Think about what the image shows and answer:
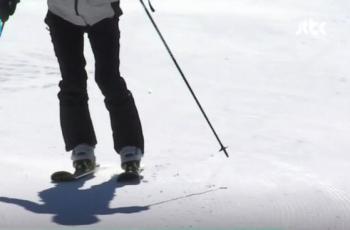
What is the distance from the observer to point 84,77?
4.46 m

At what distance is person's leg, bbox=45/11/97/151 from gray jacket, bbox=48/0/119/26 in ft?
0.16

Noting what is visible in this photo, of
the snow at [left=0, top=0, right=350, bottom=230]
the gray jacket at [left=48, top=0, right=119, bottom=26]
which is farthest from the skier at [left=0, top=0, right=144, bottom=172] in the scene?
the snow at [left=0, top=0, right=350, bottom=230]

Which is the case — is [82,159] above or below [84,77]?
below

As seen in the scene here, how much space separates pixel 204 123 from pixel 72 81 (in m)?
1.33

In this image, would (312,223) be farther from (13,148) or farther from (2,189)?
(13,148)

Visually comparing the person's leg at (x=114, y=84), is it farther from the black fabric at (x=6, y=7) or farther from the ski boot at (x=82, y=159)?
the black fabric at (x=6, y=7)

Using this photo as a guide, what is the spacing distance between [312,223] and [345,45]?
169 inches

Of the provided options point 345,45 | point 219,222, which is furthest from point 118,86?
point 345,45

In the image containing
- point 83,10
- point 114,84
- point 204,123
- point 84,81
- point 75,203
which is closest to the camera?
point 75,203

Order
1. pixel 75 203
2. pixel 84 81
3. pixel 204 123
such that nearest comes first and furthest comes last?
pixel 75 203 < pixel 84 81 < pixel 204 123

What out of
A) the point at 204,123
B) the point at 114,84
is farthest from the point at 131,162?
the point at 204,123

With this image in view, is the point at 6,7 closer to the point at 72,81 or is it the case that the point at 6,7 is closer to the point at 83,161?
Result: the point at 72,81

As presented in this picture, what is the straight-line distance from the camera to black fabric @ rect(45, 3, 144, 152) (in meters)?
4.33

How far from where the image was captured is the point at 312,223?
12.3 feet
